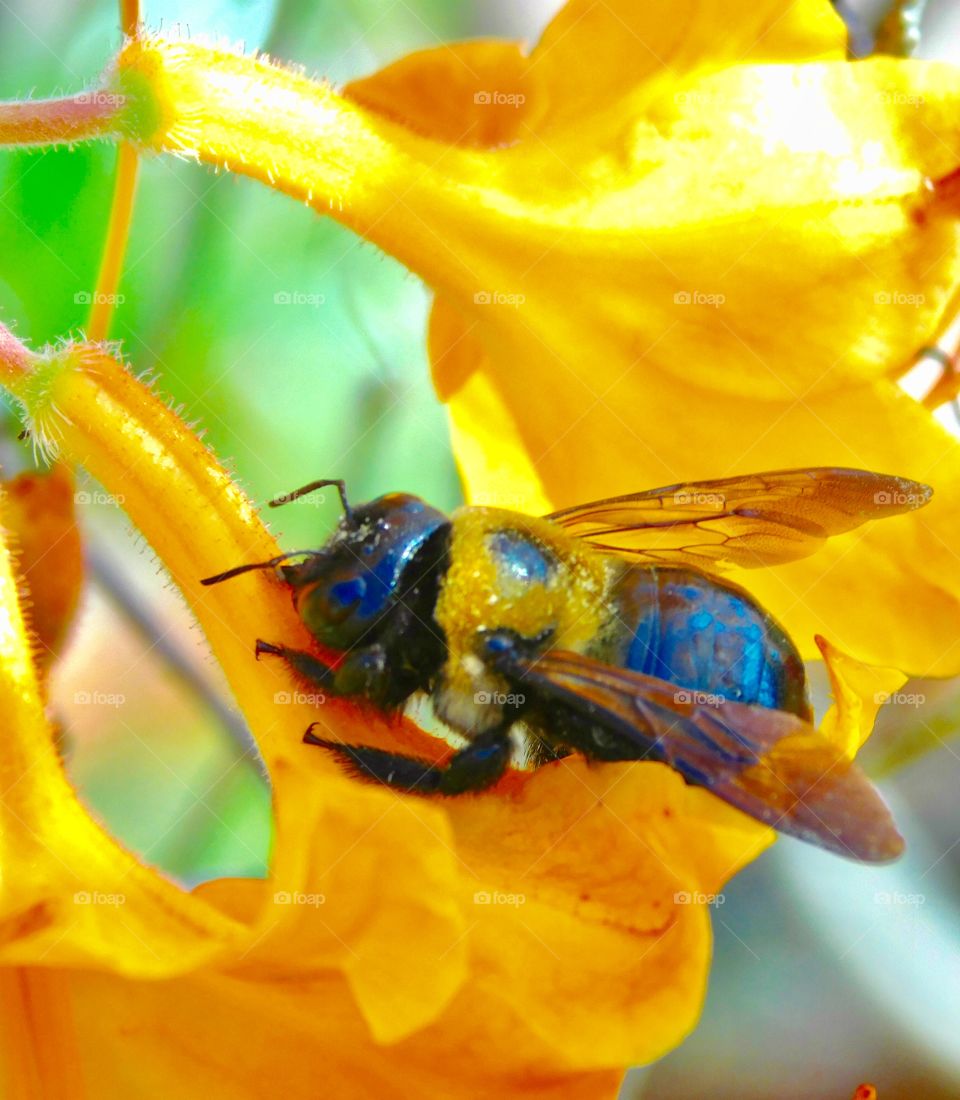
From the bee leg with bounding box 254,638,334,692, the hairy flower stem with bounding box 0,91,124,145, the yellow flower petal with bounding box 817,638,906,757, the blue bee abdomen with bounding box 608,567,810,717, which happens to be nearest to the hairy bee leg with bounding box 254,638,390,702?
the bee leg with bounding box 254,638,334,692

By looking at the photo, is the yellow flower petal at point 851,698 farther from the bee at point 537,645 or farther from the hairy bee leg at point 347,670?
the hairy bee leg at point 347,670

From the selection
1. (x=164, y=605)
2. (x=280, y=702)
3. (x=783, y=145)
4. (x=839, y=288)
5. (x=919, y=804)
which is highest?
(x=783, y=145)

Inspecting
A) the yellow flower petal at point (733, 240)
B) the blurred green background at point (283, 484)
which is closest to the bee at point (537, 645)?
the yellow flower petal at point (733, 240)

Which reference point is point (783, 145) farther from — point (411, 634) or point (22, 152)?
point (22, 152)

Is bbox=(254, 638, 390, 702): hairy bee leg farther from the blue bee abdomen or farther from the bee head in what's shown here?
the blue bee abdomen

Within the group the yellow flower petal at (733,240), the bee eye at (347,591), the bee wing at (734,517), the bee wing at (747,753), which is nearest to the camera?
the bee wing at (747,753)

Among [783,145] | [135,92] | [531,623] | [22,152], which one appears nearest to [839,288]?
[783,145]
